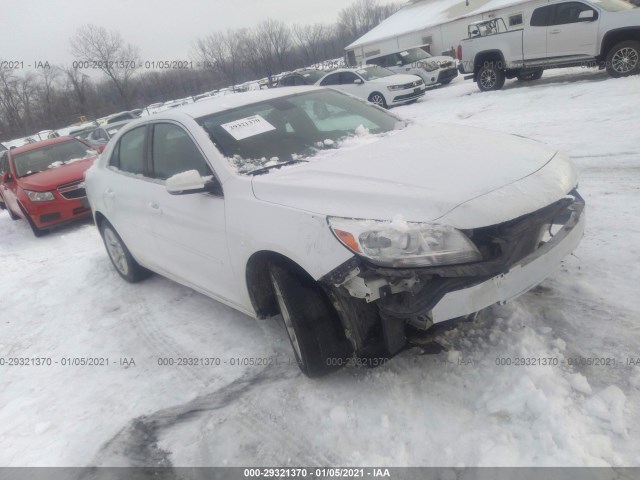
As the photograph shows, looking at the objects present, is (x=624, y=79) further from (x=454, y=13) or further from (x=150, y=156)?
(x=454, y=13)

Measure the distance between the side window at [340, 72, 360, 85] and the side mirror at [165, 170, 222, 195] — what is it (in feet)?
44.7

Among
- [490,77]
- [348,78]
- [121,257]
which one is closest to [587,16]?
[490,77]

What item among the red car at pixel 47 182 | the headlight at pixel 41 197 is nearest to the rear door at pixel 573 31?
the red car at pixel 47 182

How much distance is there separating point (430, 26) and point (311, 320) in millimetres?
35074

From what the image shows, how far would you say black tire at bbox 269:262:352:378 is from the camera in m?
2.57

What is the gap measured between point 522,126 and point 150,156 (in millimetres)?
6649

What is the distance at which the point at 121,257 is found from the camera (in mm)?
5020

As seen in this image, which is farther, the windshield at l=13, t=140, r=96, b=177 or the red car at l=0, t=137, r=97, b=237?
the windshield at l=13, t=140, r=96, b=177

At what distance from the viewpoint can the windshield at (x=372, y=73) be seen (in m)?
15.7

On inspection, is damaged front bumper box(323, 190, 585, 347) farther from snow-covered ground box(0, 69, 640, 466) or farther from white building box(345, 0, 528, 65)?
white building box(345, 0, 528, 65)

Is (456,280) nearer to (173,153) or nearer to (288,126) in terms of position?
(288,126)

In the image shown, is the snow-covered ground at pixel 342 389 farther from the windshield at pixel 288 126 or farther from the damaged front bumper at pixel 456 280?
the windshield at pixel 288 126

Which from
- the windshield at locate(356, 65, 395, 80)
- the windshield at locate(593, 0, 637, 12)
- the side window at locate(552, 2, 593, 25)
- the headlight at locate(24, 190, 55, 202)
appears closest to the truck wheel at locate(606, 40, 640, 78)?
the windshield at locate(593, 0, 637, 12)

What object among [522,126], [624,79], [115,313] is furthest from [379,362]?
[624,79]
